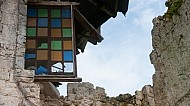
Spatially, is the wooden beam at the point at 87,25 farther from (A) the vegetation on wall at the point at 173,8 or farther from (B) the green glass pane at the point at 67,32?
(A) the vegetation on wall at the point at 173,8

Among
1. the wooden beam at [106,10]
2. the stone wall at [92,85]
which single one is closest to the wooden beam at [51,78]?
the stone wall at [92,85]

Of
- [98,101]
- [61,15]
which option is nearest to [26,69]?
[61,15]

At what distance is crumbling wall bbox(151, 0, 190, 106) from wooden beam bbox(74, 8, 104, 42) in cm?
258

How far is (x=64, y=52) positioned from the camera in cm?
641

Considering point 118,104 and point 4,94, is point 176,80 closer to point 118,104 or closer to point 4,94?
point 4,94

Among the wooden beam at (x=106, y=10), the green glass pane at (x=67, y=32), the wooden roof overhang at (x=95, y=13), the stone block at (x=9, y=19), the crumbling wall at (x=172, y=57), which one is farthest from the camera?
the wooden beam at (x=106, y=10)

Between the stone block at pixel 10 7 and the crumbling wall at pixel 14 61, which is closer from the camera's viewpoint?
the crumbling wall at pixel 14 61

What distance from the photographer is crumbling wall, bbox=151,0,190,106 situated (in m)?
4.03

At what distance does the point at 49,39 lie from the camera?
6484mm

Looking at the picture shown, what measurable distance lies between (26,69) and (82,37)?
2635 mm

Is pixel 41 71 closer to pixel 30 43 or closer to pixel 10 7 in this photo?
pixel 30 43

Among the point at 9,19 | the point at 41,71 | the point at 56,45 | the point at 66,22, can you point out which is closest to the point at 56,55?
Result: the point at 56,45

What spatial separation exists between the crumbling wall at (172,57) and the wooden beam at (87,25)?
2.58m

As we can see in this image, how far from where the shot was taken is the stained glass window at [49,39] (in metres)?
6.23
